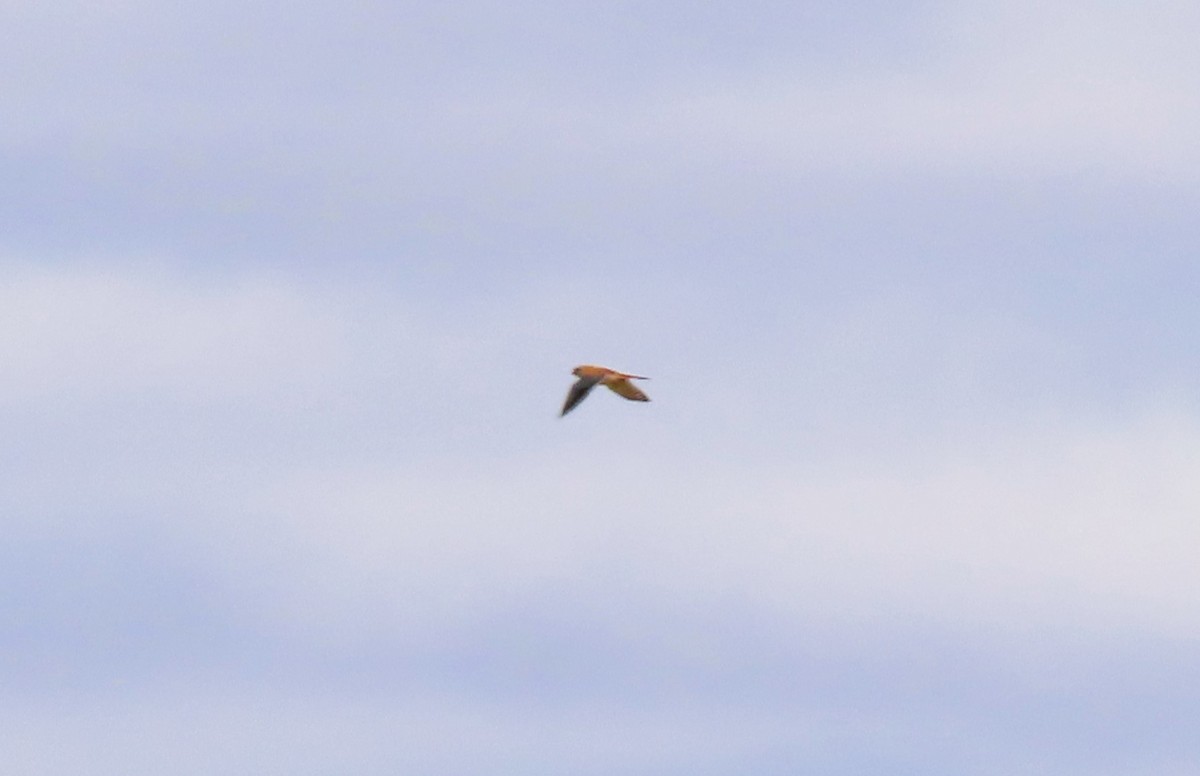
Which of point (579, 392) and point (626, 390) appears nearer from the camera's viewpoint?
point (626, 390)

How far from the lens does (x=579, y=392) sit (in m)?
69.1

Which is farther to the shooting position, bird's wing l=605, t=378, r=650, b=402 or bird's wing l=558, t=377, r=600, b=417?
bird's wing l=558, t=377, r=600, b=417

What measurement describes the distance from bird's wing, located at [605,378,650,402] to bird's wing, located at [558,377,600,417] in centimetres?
164

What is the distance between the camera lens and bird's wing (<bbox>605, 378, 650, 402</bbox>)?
6444cm

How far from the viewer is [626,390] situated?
216 ft

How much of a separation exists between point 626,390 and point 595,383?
2640 mm

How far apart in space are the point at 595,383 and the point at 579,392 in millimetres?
807

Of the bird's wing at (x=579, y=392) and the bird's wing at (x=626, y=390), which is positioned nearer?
the bird's wing at (x=626, y=390)

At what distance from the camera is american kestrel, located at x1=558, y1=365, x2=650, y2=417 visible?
216ft

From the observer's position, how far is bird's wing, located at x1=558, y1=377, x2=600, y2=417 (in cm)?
6881

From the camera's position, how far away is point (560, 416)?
67.0 meters

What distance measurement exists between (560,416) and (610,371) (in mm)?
1842

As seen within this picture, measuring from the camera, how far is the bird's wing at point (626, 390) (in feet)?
211

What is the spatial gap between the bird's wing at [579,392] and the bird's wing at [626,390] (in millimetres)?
1641
